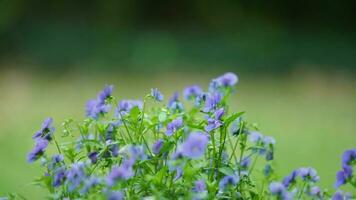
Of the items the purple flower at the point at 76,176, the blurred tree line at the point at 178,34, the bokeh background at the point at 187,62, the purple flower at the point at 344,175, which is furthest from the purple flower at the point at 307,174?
the blurred tree line at the point at 178,34

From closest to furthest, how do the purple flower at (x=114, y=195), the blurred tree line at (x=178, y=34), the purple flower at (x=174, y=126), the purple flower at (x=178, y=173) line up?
the purple flower at (x=114, y=195)
the purple flower at (x=178, y=173)
the purple flower at (x=174, y=126)
the blurred tree line at (x=178, y=34)

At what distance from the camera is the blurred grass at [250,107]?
3227mm

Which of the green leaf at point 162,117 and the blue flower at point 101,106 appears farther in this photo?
the blue flower at point 101,106

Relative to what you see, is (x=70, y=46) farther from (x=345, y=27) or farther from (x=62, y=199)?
(x=62, y=199)

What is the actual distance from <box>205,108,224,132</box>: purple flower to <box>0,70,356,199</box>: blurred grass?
1314 mm

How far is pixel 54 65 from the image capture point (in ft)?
18.4

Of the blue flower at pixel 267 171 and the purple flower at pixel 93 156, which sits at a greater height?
the blue flower at pixel 267 171

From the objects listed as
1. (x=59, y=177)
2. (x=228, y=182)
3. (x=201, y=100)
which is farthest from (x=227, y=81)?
(x=59, y=177)

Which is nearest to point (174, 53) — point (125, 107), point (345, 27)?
point (345, 27)

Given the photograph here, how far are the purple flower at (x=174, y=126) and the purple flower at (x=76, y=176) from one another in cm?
21

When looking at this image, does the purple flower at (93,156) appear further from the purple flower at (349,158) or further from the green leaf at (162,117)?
the purple flower at (349,158)

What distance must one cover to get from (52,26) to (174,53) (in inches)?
56.3

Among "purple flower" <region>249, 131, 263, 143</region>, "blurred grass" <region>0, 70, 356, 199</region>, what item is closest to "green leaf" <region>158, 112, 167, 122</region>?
"purple flower" <region>249, 131, 263, 143</region>

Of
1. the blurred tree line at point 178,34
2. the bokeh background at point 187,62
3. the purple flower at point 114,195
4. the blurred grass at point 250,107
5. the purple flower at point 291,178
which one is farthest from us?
the blurred tree line at point 178,34
